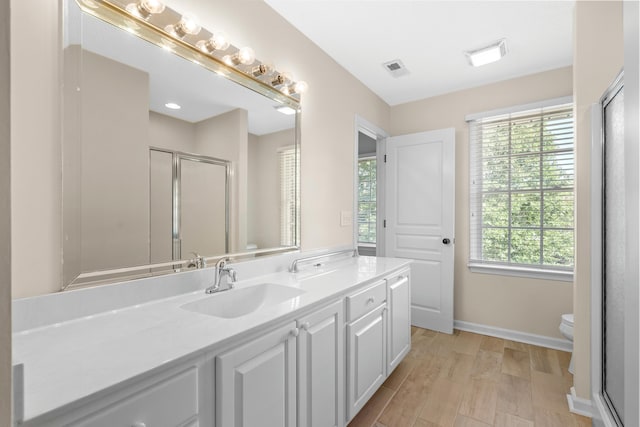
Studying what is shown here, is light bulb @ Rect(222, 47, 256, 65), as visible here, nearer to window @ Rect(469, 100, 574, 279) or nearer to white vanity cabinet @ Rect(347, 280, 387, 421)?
white vanity cabinet @ Rect(347, 280, 387, 421)

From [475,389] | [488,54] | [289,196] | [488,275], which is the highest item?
[488,54]

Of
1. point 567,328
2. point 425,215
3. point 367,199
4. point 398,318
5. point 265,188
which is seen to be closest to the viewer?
point 265,188

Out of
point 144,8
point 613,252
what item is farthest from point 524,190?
point 144,8

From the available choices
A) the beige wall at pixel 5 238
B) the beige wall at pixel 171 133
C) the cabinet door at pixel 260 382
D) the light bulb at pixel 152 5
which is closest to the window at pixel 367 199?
the beige wall at pixel 171 133

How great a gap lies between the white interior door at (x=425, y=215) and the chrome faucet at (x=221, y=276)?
227 cm

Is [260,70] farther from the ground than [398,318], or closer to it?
farther from the ground

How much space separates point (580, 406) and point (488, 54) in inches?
100

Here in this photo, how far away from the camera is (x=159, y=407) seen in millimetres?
757

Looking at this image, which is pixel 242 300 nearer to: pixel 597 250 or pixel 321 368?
pixel 321 368

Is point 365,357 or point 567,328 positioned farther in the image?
point 567,328

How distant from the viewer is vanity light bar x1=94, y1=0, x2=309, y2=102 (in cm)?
125

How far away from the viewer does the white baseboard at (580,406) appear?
5.96 ft

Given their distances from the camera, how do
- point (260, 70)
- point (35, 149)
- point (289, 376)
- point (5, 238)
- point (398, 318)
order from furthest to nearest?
point (398, 318) → point (260, 70) → point (289, 376) → point (35, 149) → point (5, 238)

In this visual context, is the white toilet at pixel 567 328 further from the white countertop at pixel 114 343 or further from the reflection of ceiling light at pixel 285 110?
the reflection of ceiling light at pixel 285 110
